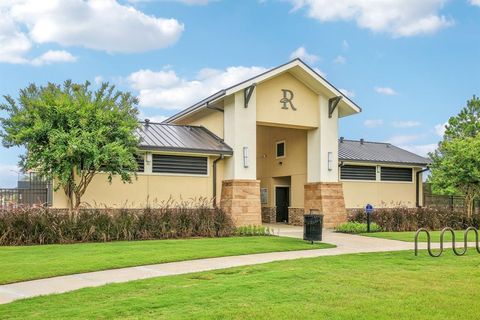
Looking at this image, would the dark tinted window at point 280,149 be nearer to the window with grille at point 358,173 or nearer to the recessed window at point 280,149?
the recessed window at point 280,149

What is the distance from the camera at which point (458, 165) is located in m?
26.4

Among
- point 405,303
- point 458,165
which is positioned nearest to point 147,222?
point 405,303

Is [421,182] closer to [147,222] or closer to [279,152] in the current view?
[279,152]

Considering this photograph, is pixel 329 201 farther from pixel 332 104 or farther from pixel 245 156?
pixel 245 156

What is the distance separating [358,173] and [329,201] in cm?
330

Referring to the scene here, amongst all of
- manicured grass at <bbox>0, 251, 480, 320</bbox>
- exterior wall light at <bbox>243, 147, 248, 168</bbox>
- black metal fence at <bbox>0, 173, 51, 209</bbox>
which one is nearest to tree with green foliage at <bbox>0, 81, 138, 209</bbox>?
black metal fence at <bbox>0, 173, 51, 209</bbox>

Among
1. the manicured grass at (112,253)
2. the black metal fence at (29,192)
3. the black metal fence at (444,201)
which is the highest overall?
the black metal fence at (29,192)

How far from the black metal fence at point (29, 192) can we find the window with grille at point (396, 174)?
1707 cm

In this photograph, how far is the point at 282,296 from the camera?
816cm

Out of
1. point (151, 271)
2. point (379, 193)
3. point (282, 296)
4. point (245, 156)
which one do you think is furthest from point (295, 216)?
point (282, 296)

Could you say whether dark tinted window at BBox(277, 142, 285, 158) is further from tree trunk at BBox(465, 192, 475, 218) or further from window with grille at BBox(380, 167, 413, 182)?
tree trunk at BBox(465, 192, 475, 218)

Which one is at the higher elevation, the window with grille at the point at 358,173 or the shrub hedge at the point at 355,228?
the window with grille at the point at 358,173

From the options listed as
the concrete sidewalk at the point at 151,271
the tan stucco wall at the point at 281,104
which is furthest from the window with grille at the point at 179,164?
the concrete sidewalk at the point at 151,271

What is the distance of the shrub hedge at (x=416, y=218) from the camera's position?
77.4 feet
